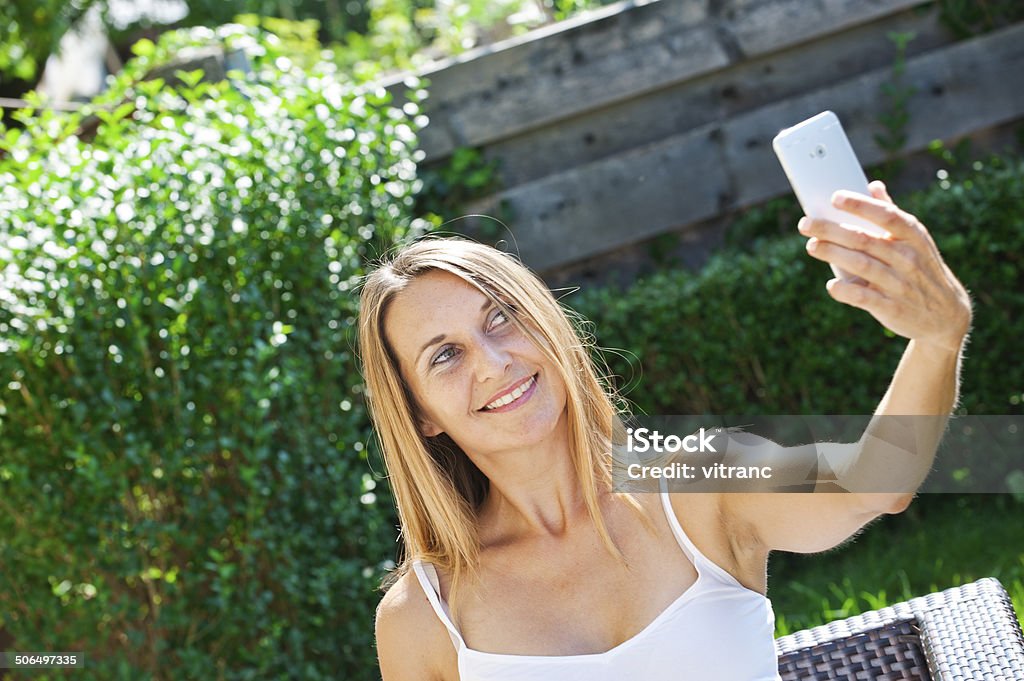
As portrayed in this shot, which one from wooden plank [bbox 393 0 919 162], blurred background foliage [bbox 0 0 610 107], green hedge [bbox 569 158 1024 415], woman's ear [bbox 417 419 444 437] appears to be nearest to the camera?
woman's ear [bbox 417 419 444 437]

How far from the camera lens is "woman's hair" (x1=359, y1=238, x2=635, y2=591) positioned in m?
1.92

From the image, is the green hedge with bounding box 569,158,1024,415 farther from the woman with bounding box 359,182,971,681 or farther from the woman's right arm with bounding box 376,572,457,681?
the woman's right arm with bounding box 376,572,457,681

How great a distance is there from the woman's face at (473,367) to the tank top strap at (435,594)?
0.23 meters

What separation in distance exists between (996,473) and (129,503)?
109 inches

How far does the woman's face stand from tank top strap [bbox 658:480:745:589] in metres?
0.23

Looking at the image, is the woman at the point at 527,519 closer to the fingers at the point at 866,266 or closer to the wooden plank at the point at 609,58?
the fingers at the point at 866,266

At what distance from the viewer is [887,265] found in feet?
4.09

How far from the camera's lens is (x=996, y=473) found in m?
3.76

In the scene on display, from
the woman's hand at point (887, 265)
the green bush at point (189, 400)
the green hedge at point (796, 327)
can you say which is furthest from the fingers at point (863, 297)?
the green hedge at point (796, 327)

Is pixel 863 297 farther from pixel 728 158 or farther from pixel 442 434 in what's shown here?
pixel 728 158

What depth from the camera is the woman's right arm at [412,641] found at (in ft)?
6.18

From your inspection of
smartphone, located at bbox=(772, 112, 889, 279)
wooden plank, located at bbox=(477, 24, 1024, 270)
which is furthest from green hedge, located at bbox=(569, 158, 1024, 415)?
smartphone, located at bbox=(772, 112, 889, 279)

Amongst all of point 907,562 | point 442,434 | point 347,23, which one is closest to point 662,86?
point 907,562

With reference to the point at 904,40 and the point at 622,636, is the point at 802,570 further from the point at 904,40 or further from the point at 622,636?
the point at 622,636
